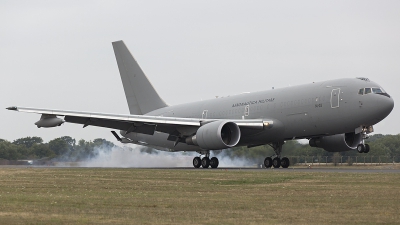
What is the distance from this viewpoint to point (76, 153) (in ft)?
197

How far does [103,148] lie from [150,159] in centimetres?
704

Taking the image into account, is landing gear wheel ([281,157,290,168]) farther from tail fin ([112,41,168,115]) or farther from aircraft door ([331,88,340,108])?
tail fin ([112,41,168,115])

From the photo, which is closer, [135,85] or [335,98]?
[335,98]

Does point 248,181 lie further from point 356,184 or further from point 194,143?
point 194,143

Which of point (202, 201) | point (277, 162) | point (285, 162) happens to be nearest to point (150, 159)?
point (277, 162)

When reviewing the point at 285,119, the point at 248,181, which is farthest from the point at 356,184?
the point at 285,119

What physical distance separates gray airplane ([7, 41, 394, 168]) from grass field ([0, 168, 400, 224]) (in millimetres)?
12004

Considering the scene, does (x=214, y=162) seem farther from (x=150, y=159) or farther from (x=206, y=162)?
(x=150, y=159)

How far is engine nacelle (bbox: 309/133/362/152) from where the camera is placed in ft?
139

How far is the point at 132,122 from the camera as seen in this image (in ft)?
137

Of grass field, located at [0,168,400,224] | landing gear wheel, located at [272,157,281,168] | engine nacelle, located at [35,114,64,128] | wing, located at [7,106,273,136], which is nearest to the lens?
grass field, located at [0,168,400,224]

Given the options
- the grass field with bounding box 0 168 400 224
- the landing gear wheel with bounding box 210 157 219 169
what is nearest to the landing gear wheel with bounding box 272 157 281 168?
the landing gear wheel with bounding box 210 157 219 169

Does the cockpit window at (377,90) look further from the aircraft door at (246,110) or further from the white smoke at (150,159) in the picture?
the white smoke at (150,159)

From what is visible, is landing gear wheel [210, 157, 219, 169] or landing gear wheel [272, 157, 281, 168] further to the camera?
landing gear wheel [272, 157, 281, 168]
